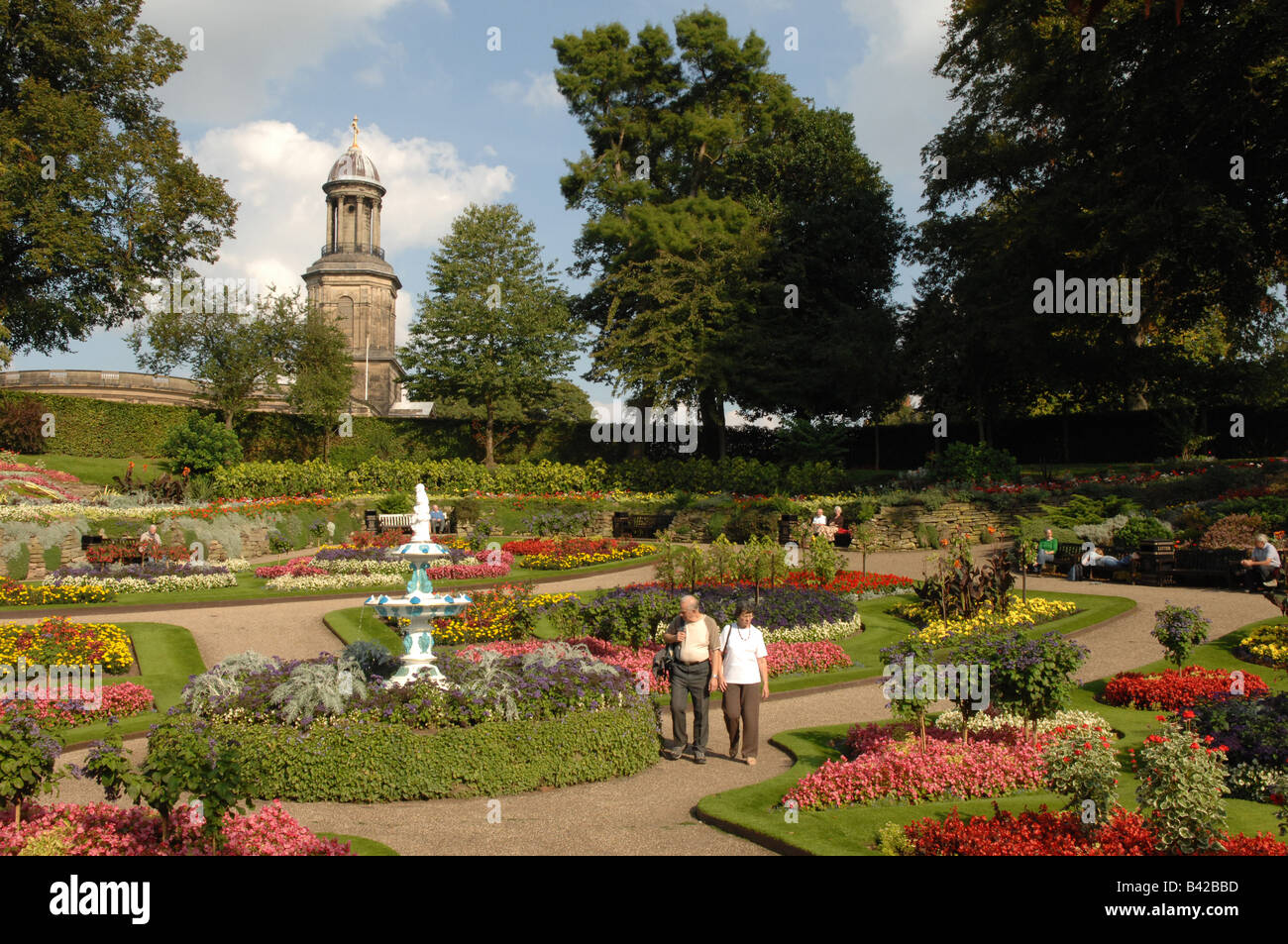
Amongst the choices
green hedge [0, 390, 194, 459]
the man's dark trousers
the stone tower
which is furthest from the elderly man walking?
the stone tower

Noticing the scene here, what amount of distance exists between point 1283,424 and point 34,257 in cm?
4037

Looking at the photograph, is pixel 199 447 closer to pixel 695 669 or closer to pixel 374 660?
pixel 374 660

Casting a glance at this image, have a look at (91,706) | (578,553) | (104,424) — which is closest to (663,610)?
(91,706)

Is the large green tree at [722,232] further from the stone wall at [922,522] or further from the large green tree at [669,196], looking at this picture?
the stone wall at [922,522]

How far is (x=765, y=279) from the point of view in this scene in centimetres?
4097

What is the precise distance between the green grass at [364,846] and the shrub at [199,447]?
97.5 feet

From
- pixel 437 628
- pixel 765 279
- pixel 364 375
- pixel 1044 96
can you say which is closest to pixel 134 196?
pixel 765 279

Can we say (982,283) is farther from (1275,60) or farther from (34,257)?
(34,257)

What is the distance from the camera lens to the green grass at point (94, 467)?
33062 millimetres

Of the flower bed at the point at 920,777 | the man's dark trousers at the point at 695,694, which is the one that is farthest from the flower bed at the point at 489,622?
the flower bed at the point at 920,777

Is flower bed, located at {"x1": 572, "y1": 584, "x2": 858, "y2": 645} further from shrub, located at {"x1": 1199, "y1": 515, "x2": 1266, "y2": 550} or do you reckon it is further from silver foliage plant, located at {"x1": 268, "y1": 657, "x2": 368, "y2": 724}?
shrub, located at {"x1": 1199, "y1": 515, "x2": 1266, "y2": 550}

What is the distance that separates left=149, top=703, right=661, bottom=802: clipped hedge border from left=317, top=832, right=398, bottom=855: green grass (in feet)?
4.19

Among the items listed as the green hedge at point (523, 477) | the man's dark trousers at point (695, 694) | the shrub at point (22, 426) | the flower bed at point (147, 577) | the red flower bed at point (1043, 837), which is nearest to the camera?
Answer: the red flower bed at point (1043, 837)

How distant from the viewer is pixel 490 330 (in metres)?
39.4
